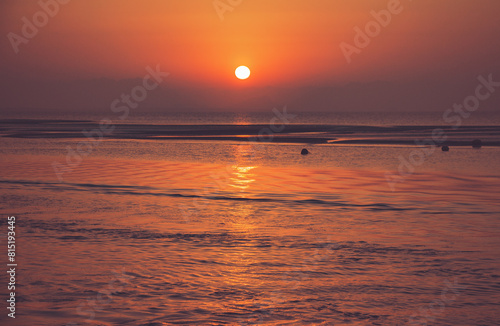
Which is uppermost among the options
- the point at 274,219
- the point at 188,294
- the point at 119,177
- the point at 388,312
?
the point at 119,177

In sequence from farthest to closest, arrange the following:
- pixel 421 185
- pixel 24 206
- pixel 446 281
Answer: pixel 421 185 < pixel 24 206 < pixel 446 281

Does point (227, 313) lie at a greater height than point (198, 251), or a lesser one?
lesser

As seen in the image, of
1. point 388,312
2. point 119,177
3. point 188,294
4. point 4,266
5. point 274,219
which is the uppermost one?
point 119,177

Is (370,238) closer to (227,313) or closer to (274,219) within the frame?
(274,219)

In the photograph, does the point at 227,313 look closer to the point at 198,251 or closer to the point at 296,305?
the point at 296,305

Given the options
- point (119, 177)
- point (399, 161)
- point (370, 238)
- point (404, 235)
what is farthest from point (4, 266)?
point (399, 161)

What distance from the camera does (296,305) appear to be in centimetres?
965

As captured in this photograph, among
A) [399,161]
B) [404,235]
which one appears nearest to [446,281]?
[404,235]

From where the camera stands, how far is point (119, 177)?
96.9ft

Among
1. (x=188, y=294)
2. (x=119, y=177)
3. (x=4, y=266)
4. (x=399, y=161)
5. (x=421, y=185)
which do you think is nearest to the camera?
(x=188, y=294)

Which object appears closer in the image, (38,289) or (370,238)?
(38,289)

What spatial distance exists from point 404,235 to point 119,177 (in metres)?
18.3

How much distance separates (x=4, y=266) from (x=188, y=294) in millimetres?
4523

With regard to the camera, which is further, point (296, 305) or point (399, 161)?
point (399, 161)
